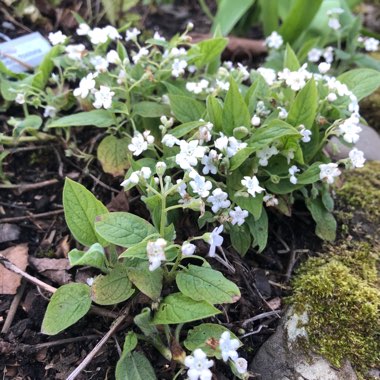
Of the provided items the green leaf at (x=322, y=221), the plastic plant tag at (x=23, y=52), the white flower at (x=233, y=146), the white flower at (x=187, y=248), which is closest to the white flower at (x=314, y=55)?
the green leaf at (x=322, y=221)

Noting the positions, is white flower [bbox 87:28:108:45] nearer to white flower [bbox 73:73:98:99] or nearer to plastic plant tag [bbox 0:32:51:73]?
white flower [bbox 73:73:98:99]

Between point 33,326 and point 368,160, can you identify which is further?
point 368,160

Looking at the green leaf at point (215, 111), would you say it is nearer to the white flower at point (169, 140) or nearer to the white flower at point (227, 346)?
the white flower at point (169, 140)

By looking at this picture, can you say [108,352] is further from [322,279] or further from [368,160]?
[368,160]

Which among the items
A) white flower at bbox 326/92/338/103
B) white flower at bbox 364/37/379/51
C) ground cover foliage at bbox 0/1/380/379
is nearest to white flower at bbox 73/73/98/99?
ground cover foliage at bbox 0/1/380/379

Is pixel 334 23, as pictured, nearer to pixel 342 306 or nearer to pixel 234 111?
pixel 234 111

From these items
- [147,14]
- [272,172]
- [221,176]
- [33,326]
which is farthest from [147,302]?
[147,14]

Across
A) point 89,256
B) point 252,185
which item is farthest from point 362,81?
point 89,256
